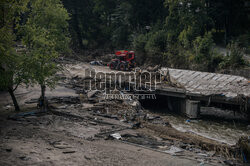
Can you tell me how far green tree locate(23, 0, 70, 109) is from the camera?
12.8 meters

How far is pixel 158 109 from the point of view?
→ 21.7m

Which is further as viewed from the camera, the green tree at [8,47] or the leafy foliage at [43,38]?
the leafy foliage at [43,38]

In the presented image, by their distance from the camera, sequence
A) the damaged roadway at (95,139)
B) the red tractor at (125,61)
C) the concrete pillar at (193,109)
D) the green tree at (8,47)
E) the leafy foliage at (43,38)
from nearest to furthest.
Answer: the damaged roadway at (95,139)
the green tree at (8,47)
the leafy foliage at (43,38)
the concrete pillar at (193,109)
the red tractor at (125,61)

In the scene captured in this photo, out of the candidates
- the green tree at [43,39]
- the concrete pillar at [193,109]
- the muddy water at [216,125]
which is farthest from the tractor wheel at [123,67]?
the green tree at [43,39]

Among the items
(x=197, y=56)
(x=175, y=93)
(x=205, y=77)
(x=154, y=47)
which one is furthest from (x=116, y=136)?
(x=154, y=47)

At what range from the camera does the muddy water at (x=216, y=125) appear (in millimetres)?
15125

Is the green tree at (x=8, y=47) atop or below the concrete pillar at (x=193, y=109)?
atop

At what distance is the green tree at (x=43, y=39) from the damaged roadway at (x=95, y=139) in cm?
223

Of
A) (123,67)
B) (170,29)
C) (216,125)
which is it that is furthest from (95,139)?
(170,29)

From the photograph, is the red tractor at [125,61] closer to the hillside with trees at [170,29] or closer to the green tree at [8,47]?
the hillside with trees at [170,29]

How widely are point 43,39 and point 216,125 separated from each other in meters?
12.8

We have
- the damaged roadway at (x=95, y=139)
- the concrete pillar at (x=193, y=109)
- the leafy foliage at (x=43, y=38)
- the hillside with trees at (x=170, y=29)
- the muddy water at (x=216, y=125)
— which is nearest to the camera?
the damaged roadway at (x=95, y=139)

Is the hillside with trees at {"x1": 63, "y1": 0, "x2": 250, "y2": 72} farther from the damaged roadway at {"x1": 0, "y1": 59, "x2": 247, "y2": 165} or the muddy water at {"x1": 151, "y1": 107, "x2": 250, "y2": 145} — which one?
the damaged roadway at {"x1": 0, "y1": 59, "x2": 247, "y2": 165}

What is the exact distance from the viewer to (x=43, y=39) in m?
12.9
